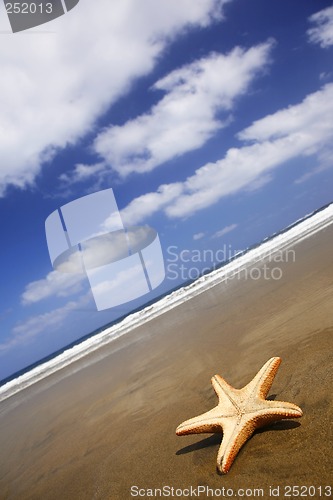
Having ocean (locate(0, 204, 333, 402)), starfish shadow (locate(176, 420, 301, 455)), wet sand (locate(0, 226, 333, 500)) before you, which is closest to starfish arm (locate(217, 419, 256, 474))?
wet sand (locate(0, 226, 333, 500))

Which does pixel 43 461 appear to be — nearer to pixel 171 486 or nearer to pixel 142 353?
pixel 171 486

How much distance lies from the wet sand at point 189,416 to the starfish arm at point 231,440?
0.14 meters

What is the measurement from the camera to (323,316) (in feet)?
15.6

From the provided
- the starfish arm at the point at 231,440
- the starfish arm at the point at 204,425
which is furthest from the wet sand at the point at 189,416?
the starfish arm at the point at 204,425

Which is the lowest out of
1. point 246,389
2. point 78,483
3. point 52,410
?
point 52,410

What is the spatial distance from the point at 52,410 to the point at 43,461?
2.92 m

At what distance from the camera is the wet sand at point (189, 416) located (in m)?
2.43

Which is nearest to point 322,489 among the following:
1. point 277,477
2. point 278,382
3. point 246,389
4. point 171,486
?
point 277,477

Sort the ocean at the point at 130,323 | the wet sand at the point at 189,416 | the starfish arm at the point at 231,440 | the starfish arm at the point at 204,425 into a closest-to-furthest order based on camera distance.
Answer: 1. the starfish arm at the point at 231,440
2. the wet sand at the point at 189,416
3. the starfish arm at the point at 204,425
4. the ocean at the point at 130,323

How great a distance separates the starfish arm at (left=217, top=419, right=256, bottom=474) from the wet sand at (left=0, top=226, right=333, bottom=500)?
0.46ft

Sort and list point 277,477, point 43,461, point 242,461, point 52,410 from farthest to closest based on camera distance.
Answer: point 52,410
point 43,461
point 242,461
point 277,477

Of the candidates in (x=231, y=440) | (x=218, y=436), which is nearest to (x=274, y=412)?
(x=231, y=440)

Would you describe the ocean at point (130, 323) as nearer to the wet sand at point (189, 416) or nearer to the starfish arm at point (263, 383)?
the wet sand at point (189, 416)

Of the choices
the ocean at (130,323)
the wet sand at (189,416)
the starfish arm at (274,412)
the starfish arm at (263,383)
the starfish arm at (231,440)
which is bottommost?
the ocean at (130,323)
